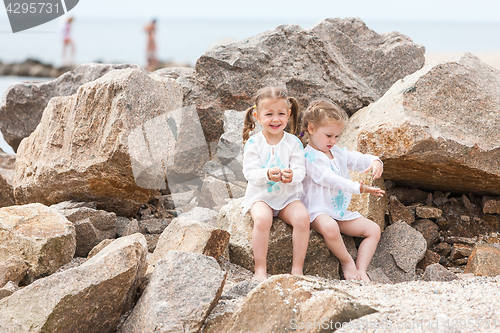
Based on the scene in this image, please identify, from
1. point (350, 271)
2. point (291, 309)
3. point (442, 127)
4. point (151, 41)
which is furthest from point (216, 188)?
point (151, 41)

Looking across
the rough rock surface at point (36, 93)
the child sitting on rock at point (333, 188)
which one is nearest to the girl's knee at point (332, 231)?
the child sitting on rock at point (333, 188)

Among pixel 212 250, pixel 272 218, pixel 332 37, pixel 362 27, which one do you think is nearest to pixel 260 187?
pixel 272 218

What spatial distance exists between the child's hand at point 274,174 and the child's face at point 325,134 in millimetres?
519

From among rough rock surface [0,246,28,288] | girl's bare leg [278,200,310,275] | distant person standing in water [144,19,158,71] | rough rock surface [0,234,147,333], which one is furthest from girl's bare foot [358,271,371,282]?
distant person standing in water [144,19,158,71]

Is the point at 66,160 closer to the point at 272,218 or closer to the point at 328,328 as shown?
the point at 272,218

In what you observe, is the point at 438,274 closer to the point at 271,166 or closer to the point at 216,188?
the point at 271,166

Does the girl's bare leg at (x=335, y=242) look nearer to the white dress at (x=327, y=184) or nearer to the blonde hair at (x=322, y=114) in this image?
the white dress at (x=327, y=184)

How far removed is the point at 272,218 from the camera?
9.93ft

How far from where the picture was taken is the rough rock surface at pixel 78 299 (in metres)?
2.06

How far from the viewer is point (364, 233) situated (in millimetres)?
3201

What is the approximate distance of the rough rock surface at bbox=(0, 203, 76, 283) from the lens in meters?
2.81

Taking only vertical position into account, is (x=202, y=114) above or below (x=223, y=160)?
above

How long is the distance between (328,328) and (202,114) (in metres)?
3.14

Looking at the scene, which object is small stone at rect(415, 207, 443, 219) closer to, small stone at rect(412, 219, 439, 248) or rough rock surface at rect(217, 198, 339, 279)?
small stone at rect(412, 219, 439, 248)
